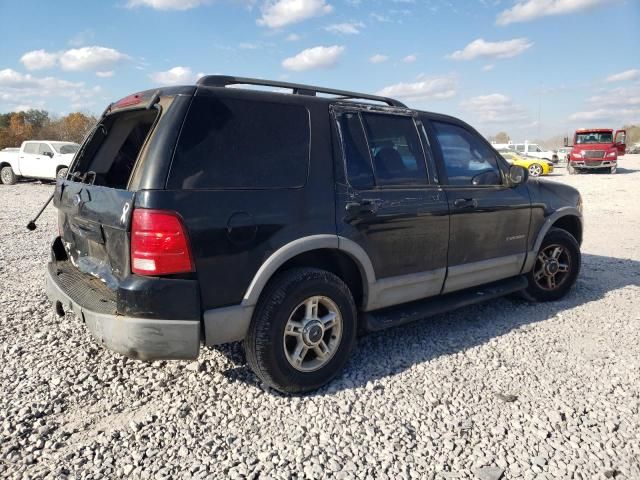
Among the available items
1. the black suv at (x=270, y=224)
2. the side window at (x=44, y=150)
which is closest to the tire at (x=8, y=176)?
the side window at (x=44, y=150)

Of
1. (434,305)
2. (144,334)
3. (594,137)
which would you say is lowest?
(434,305)

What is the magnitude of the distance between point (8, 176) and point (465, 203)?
813 inches

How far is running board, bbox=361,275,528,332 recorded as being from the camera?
3.45 metres

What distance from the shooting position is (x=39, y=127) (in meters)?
50.6

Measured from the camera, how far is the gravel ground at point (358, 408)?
241 cm

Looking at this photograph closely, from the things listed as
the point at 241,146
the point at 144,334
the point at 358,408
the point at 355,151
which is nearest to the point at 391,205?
the point at 355,151

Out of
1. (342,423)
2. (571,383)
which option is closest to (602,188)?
(571,383)

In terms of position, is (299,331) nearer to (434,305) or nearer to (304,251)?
(304,251)

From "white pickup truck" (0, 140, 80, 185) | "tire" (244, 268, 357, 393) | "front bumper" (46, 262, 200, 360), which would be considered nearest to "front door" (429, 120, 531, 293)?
"tire" (244, 268, 357, 393)

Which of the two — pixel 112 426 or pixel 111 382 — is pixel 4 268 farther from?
pixel 112 426

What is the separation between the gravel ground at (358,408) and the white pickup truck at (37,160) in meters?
15.2

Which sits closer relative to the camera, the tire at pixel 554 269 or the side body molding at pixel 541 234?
the side body molding at pixel 541 234

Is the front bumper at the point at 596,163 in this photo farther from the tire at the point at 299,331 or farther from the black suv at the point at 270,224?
the tire at the point at 299,331

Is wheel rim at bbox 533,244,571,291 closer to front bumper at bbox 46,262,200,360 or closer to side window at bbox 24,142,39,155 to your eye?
front bumper at bbox 46,262,200,360
